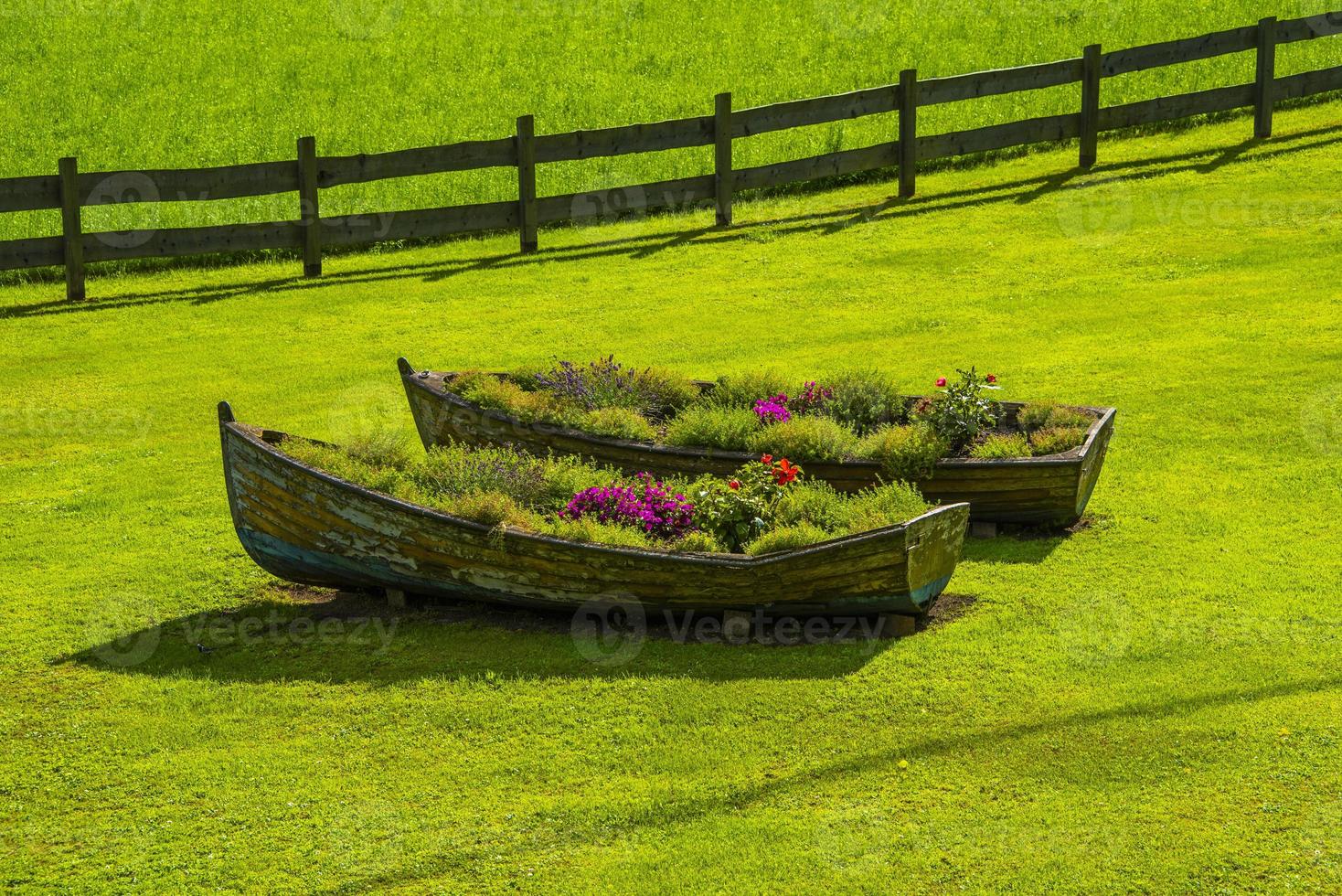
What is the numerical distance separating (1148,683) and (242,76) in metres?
24.6

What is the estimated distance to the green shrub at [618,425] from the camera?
434 inches

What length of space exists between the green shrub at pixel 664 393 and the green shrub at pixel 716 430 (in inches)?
29.6

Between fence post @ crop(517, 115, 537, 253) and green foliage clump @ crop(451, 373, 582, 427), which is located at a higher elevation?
fence post @ crop(517, 115, 537, 253)

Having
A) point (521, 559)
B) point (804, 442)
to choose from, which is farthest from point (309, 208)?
point (521, 559)

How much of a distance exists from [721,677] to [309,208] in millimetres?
12923

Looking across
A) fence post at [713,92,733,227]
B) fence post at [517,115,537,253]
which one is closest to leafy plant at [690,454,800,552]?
fence post at [517,115,537,253]

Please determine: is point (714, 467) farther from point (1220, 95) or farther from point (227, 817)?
point (1220, 95)

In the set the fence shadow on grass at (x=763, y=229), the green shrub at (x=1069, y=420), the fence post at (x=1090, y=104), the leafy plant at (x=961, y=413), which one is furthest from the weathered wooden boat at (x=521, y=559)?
the fence post at (x=1090, y=104)

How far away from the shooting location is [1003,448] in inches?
419

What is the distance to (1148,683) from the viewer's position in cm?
837

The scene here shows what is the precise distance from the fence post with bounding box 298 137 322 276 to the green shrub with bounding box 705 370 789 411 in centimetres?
965

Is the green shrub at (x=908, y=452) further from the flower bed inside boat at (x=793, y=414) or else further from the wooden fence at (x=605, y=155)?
the wooden fence at (x=605, y=155)

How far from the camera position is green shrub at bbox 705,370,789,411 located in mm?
11648

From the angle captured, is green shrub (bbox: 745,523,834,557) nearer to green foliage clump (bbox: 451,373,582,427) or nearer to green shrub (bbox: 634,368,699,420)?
green foliage clump (bbox: 451,373,582,427)
